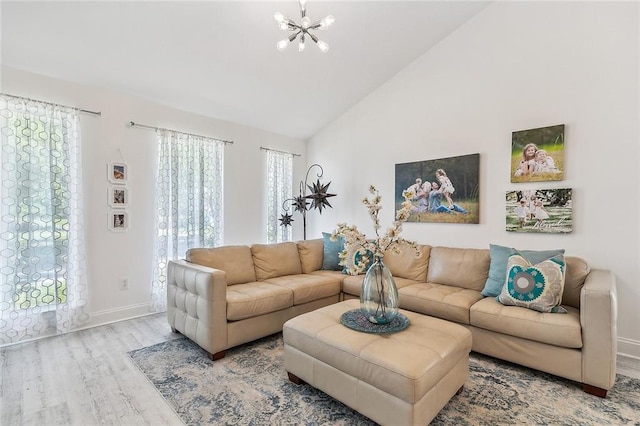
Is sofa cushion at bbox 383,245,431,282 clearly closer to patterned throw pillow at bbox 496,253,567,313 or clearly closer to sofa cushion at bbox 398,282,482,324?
sofa cushion at bbox 398,282,482,324

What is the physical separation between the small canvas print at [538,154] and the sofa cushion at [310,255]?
229cm

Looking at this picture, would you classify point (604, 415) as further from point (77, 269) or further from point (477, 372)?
point (77, 269)

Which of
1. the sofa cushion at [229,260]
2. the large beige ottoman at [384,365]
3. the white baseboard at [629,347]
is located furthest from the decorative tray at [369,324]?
the white baseboard at [629,347]

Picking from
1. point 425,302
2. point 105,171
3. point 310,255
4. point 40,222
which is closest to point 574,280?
point 425,302

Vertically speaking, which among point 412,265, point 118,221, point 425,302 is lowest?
point 425,302

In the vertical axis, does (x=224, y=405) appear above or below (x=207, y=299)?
below

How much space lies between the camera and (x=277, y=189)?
4848 millimetres

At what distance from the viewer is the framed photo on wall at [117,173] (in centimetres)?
325

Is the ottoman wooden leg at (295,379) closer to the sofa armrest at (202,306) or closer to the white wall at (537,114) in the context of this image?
the sofa armrest at (202,306)

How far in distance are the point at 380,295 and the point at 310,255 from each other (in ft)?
6.18

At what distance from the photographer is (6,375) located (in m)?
2.21

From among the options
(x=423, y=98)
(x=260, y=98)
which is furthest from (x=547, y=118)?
(x=260, y=98)

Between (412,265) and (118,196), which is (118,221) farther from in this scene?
(412,265)

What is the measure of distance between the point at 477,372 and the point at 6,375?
341 cm
